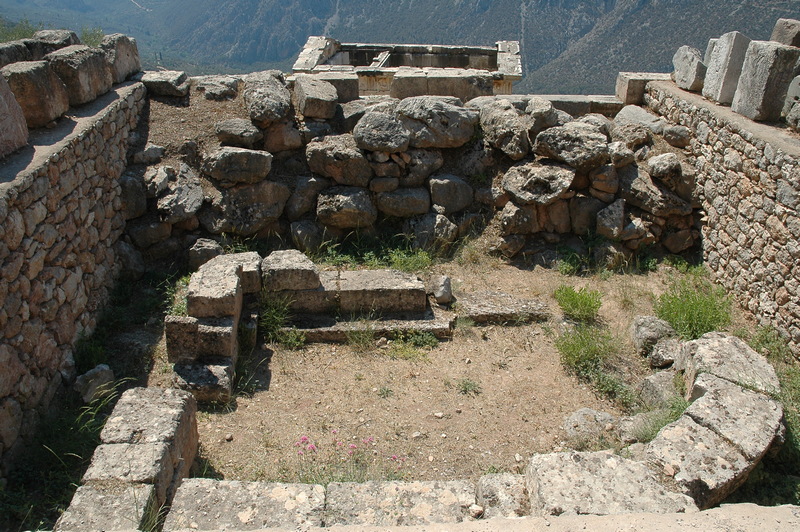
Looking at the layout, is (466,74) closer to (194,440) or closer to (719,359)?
(719,359)

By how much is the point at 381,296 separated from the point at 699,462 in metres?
3.34

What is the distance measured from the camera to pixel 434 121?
24.3ft

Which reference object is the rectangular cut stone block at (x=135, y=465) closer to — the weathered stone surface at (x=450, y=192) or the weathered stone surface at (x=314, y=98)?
the weathered stone surface at (x=450, y=192)

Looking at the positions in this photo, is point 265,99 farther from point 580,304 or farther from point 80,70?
point 580,304

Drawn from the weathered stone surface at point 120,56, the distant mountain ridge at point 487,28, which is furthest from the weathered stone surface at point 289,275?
the distant mountain ridge at point 487,28

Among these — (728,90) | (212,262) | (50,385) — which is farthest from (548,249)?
(50,385)

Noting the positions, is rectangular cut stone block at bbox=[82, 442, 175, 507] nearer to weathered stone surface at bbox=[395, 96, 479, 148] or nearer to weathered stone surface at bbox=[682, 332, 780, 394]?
weathered stone surface at bbox=[682, 332, 780, 394]

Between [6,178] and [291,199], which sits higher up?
[6,178]

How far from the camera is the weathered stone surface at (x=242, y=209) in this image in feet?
22.9

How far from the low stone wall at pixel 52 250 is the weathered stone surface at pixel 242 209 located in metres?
0.98

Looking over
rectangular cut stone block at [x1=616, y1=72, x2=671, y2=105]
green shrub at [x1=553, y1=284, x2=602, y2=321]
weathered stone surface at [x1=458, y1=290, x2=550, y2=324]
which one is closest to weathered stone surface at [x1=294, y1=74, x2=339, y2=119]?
weathered stone surface at [x1=458, y1=290, x2=550, y2=324]

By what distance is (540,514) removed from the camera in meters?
3.20

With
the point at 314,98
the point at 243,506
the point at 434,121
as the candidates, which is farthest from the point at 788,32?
the point at 243,506

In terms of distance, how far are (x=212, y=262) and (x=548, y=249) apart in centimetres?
398
